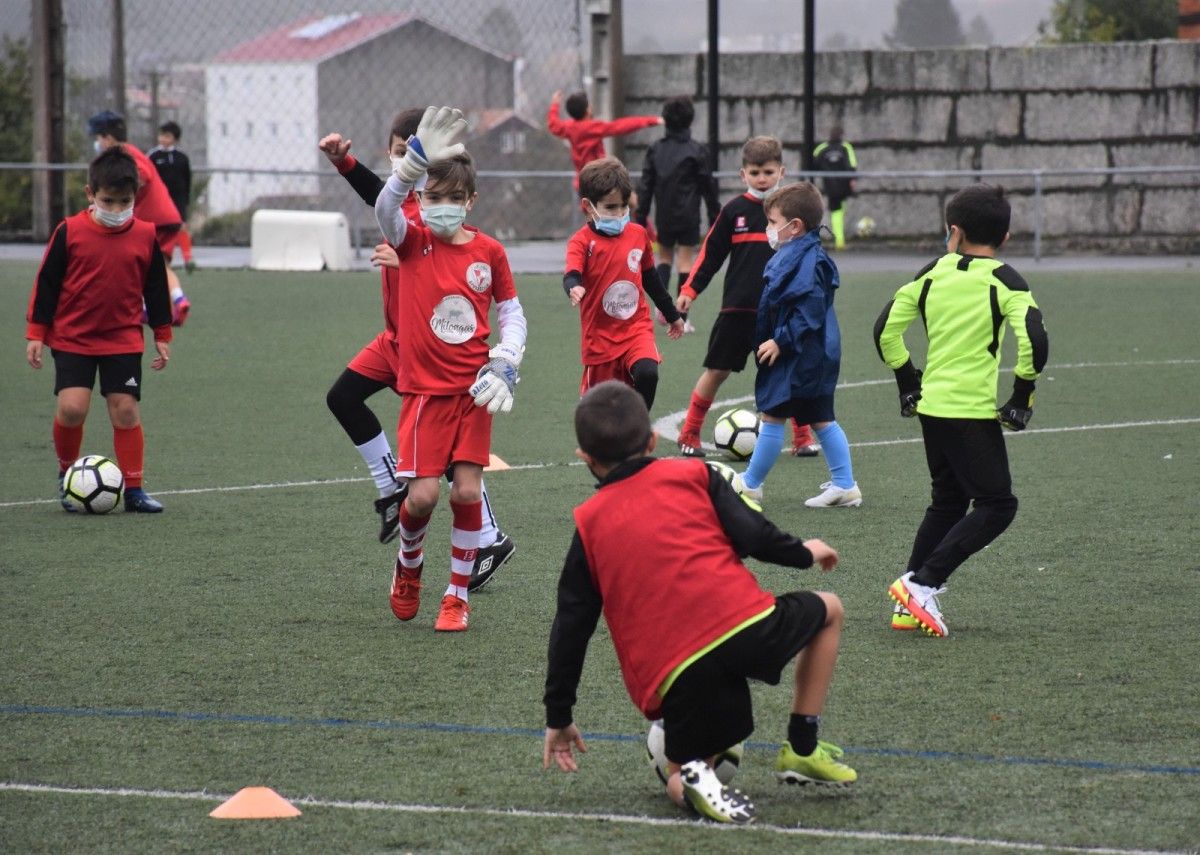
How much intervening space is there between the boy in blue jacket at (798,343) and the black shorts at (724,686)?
356 cm

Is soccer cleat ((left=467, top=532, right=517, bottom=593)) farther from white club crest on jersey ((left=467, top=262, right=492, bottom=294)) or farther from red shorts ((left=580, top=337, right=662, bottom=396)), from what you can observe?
red shorts ((left=580, top=337, right=662, bottom=396))

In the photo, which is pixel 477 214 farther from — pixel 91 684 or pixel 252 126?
pixel 91 684

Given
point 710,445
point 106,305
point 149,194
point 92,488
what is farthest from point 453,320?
point 149,194

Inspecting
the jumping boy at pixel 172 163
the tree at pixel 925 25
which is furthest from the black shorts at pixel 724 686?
the tree at pixel 925 25

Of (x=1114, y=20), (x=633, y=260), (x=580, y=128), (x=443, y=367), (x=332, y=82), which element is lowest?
(x=443, y=367)

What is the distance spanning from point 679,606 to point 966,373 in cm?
211

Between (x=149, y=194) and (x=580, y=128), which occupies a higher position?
(x=580, y=128)

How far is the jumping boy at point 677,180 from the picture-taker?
15.7 meters

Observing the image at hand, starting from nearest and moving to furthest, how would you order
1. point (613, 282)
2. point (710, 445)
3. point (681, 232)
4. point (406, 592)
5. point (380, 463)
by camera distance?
point (406, 592), point (380, 463), point (613, 282), point (710, 445), point (681, 232)

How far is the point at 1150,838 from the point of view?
3.75 metres

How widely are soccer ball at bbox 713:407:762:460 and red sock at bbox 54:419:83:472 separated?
336 cm

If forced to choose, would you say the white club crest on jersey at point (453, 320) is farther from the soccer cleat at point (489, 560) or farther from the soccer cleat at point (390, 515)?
the soccer cleat at point (390, 515)

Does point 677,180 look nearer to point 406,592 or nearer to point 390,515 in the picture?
point 390,515

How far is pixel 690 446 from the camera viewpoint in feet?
31.4
